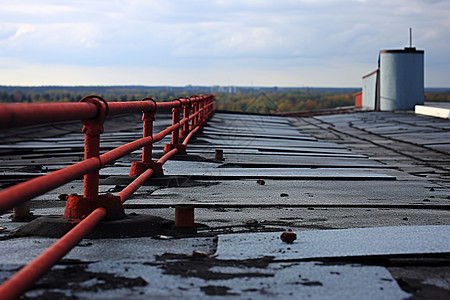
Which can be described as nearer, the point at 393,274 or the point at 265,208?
the point at 393,274

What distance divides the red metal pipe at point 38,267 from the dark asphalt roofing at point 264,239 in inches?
4.7

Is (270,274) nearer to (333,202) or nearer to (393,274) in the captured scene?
(393,274)

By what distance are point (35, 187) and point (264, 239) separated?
1.55 meters

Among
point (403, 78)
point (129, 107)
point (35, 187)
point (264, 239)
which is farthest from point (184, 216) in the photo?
point (403, 78)

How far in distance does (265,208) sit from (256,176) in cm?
205

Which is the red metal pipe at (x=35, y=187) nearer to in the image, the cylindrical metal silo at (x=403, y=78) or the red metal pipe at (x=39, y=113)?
the red metal pipe at (x=39, y=113)

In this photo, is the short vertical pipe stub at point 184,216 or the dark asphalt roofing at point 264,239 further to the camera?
the short vertical pipe stub at point 184,216

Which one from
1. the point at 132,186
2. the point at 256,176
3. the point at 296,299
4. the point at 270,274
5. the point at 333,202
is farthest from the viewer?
the point at 256,176

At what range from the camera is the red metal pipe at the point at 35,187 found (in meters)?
2.32

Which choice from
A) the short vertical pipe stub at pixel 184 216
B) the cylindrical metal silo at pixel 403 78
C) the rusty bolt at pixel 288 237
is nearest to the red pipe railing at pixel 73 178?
the short vertical pipe stub at pixel 184 216

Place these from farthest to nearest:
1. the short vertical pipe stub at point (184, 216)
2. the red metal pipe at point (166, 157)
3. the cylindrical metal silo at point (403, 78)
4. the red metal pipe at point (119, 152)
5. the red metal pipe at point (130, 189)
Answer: the cylindrical metal silo at point (403, 78) → the red metal pipe at point (166, 157) → the red metal pipe at point (130, 189) → the short vertical pipe stub at point (184, 216) → the red metal pipe at point (119, 152)

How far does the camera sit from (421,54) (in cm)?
3394

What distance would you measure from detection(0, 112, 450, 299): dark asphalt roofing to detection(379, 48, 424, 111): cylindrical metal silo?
2649 cm

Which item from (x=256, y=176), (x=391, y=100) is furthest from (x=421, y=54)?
(x=256, y=176)
